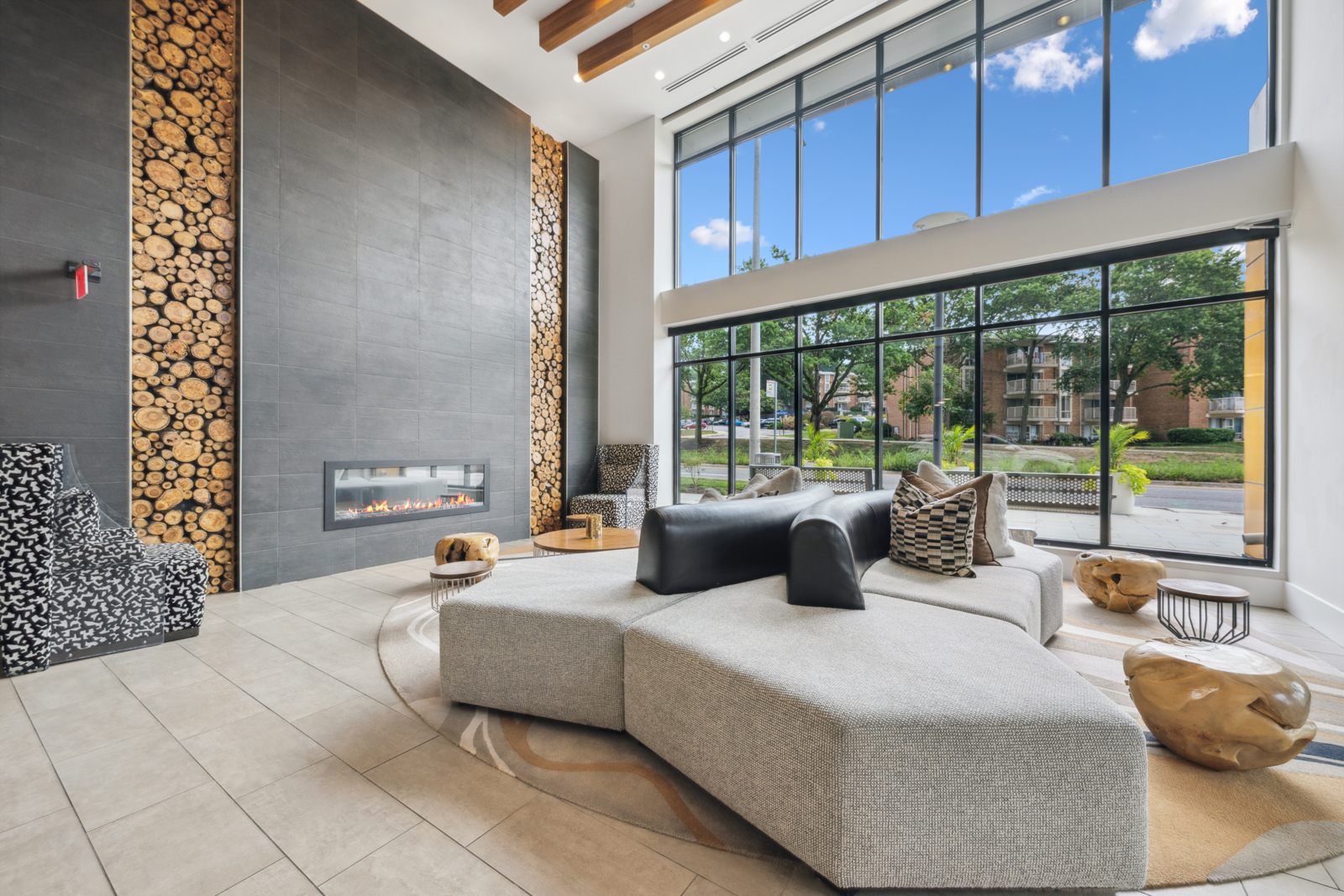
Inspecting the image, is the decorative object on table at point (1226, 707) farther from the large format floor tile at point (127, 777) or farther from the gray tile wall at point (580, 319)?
the gray tile wall at point (580, 319)

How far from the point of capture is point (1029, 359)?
15.5 feet

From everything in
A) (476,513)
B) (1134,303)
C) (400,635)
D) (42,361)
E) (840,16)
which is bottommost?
(400,635)

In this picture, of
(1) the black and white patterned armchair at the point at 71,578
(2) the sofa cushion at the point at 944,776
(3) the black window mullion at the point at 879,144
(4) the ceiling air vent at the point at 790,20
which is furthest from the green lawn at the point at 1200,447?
(1) the black and white patterned armchair at the point at 71,578

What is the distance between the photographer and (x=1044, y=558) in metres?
2.98

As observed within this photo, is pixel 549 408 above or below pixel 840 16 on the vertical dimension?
below

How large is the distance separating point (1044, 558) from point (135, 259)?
19.3ft

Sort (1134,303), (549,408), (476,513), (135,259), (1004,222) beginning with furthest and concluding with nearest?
(549,408) → (476,513) → (1004,222) → (1134,303) → (135,259)

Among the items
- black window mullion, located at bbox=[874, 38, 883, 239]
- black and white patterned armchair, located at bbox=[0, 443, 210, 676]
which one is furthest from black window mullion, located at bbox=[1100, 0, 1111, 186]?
black and white patterned armchair, located at bbox=[0, 443, 210, 676]

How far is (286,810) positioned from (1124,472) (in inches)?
223

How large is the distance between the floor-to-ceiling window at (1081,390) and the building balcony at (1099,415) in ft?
0.05

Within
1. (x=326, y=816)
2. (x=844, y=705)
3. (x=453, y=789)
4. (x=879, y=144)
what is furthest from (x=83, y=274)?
(x=879, y=144)

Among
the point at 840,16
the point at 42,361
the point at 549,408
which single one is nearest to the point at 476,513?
the point at 549,408

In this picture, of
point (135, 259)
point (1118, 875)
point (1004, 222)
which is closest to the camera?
point (1118, 875)

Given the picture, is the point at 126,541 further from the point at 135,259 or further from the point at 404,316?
the point at 404,316
